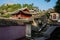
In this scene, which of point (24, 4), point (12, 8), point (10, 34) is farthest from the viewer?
point (24, 4)

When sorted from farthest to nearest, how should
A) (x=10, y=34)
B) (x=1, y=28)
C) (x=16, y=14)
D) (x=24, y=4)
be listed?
(x=24, y=4), (x=16, y=14), (x=10, y=34), (x=1, y=28)

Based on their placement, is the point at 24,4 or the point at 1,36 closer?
Answer: the point at 1,36

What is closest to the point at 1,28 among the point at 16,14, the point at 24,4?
the point at 16,14

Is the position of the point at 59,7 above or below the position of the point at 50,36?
above

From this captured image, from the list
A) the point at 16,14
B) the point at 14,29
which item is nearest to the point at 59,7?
the point at 14,29

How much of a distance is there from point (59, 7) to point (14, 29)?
7.48ft

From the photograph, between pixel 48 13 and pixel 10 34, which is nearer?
pixel 10 34

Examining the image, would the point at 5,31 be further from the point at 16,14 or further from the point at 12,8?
the point at 12,8

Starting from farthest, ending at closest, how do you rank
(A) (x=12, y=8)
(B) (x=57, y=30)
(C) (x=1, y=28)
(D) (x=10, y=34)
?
(A) (x=12, y=8)
(B) (x=57, y=30)
(D) (x=10, y=34)
(C) (x=1, y=28)

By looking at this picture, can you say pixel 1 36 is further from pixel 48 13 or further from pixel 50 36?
pixel 48 13

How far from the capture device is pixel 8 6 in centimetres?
3991

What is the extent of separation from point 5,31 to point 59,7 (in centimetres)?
286

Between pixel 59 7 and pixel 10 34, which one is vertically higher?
pixel 59 7

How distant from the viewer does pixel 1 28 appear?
5125mm
